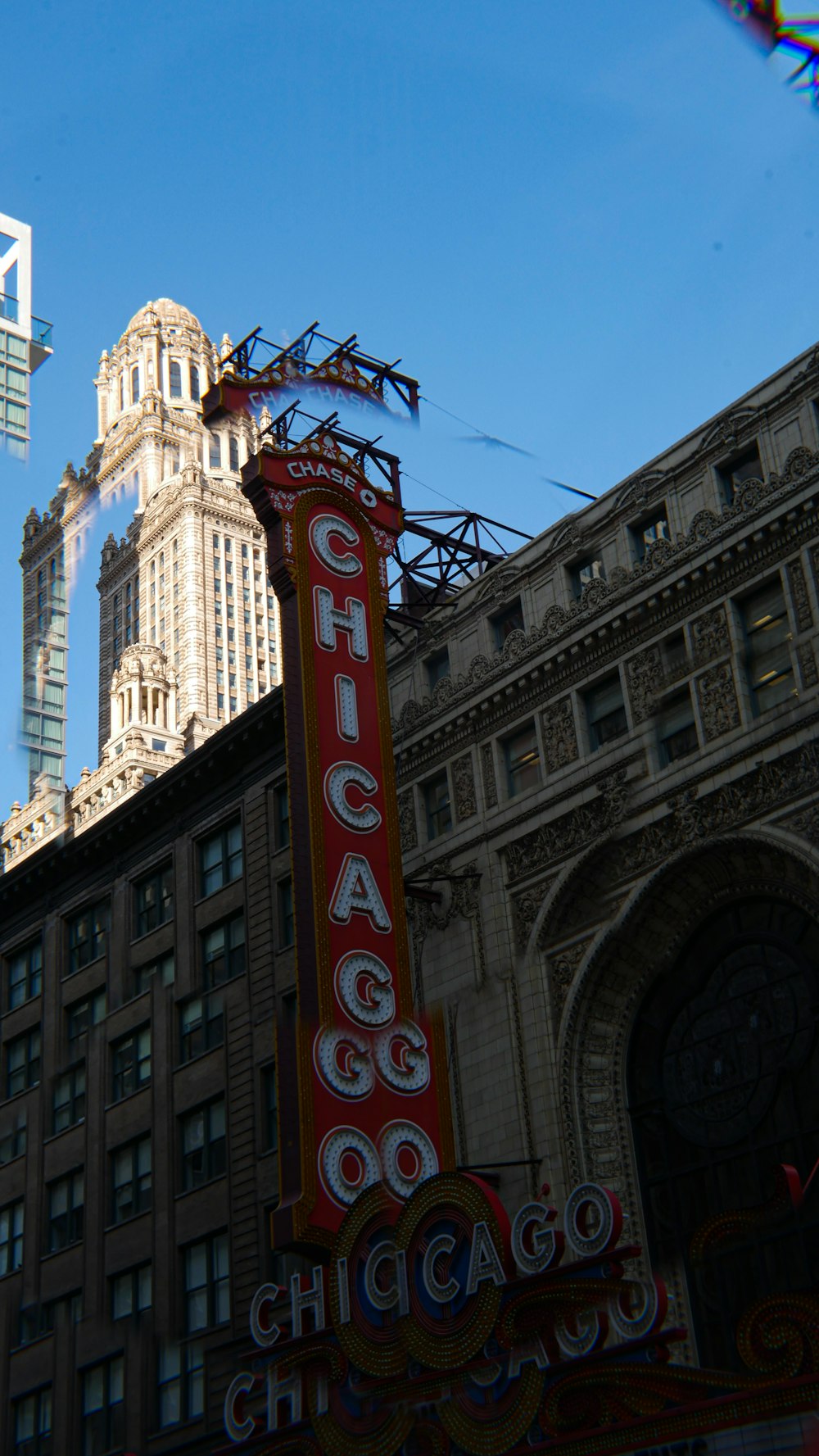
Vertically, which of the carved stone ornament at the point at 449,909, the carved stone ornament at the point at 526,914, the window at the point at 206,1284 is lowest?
the window at the point at 206,1284

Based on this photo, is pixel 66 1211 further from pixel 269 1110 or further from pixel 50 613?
pixel 50 613

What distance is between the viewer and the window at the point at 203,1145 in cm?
4072

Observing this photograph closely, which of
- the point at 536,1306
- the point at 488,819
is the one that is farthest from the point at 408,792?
the point at 536,1306

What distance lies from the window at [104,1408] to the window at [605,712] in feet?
61.6

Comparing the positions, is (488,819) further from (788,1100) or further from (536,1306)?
(536,1306)

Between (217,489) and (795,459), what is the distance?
11956cm

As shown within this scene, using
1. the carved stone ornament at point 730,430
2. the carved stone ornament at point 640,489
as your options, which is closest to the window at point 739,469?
the carved stone ornament at point 730,430

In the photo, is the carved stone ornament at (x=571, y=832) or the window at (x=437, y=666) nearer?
the carved stone ornament at (x=571, y=832)

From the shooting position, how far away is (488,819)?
36.2 meters

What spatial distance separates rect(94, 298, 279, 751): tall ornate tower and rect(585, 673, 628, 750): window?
10092 centimetres

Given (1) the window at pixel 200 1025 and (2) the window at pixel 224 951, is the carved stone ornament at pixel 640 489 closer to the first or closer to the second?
(2) the window at pixel 224 951

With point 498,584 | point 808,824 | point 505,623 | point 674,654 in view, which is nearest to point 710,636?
point 674,654

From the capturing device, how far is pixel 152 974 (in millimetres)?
45688

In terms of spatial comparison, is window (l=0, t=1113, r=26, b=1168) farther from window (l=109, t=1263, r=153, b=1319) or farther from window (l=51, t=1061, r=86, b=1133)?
window (l=109, t=1263, r=153, b=1319)
